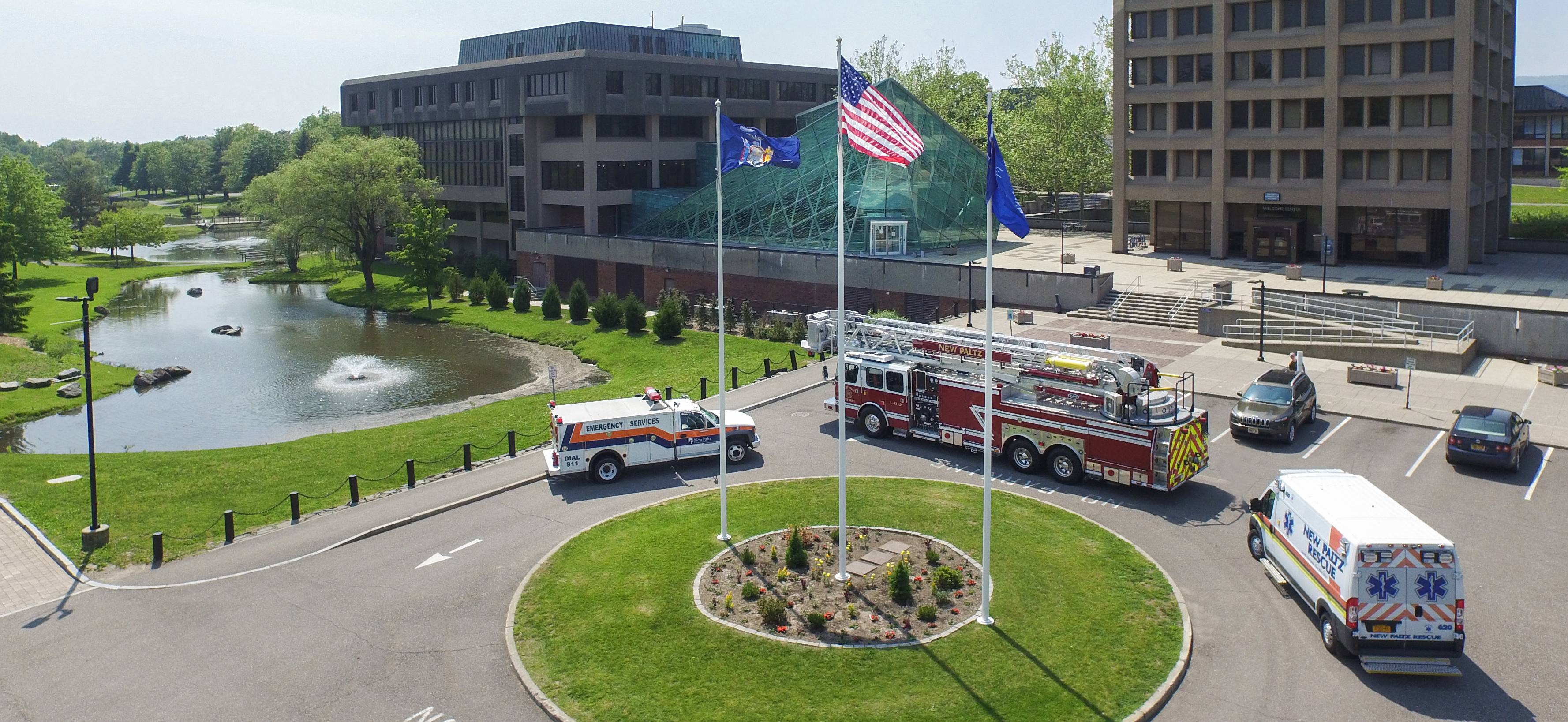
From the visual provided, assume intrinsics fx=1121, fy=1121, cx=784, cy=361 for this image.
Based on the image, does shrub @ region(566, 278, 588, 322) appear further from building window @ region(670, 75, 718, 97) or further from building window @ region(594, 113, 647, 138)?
building window @ region(670, 75, 718, 97)

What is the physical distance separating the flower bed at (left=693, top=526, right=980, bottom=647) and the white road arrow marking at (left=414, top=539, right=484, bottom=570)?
5285mm

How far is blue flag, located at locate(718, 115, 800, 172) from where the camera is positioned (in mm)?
20531

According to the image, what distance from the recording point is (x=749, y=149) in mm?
20781

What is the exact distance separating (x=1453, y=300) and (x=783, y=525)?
3401cm

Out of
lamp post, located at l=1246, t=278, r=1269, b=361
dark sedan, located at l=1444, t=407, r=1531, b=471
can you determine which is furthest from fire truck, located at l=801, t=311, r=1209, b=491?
lamp post, located at l=1246, t=278, r=1269, b=361

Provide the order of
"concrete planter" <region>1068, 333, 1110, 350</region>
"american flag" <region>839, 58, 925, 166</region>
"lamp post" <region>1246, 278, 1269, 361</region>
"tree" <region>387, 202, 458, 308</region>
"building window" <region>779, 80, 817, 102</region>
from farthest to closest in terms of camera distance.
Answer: "building window" <region>779, 80, 817, 102</region>
"tree" <region>387, 202, 458, 308</region>
"concrete planter" <region>1068, 333, 1110, 350</region>
"lamp post" <region>1246, 278, 1269, 361</region>
"american flag" <region>839, 58, 925, 166</region>

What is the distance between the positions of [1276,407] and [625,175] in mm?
53554

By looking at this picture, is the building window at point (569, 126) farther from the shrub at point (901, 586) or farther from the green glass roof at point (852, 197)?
the shrub at point (901, 586)

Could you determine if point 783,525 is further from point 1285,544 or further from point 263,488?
point 263,488

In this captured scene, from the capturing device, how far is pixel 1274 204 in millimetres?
56875

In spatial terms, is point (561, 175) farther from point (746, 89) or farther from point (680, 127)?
point (746, 89)

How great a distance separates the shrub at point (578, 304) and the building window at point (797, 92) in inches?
1261

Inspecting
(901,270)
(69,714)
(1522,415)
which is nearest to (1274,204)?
(901,270)

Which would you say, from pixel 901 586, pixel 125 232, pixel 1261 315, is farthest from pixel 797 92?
pixel 901 586
